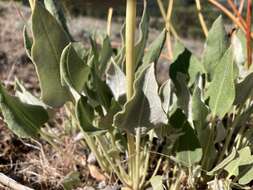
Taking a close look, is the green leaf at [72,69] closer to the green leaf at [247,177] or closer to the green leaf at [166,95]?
the green leaf at [166,95]

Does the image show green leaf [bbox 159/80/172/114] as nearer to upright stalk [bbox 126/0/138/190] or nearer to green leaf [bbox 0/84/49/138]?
upright stalk [bbox 126/0/138/190]

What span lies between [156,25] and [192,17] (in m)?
0.83

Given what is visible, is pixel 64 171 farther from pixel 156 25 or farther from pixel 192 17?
pixel 192 17

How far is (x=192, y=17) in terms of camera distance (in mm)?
3377

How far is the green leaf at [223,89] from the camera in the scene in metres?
0.78

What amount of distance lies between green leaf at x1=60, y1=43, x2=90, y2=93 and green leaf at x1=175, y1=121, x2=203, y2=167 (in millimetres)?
176

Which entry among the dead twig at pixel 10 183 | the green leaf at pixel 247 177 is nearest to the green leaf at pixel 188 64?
the green leaf at pixel 247 177

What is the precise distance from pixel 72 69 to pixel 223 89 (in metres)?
0.22

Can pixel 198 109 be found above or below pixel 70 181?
above

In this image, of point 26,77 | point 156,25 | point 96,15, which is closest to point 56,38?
point 26,77

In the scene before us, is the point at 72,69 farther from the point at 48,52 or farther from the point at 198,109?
the point at 198,109

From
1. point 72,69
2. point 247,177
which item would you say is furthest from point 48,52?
point 247,177

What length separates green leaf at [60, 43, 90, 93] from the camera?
0.73m

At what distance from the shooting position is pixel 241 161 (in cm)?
79
